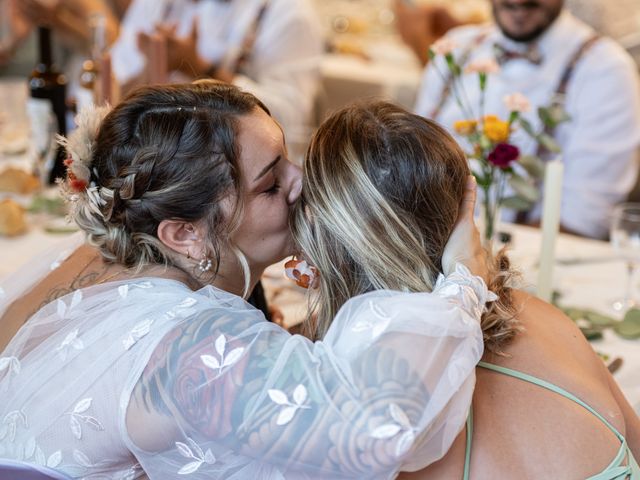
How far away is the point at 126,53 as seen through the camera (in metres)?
3.56

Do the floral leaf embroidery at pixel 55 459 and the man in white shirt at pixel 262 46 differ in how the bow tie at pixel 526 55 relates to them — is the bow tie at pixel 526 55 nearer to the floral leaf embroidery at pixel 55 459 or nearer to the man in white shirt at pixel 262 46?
the man in white shirt at pixel 262 46

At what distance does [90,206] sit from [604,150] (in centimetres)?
202

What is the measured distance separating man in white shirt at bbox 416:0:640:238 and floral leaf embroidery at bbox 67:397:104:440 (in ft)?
6.32

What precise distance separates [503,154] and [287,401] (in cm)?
76

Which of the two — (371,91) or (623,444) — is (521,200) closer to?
(623,444)

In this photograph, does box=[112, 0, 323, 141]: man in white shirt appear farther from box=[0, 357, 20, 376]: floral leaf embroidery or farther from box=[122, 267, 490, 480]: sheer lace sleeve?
box=[122, 267, 490, 480]: sheer lace sleeve

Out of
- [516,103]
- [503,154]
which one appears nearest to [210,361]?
[503,154]

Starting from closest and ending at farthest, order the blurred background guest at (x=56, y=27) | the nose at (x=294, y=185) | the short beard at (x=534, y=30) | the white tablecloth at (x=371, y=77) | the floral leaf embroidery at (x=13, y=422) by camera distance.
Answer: the floral leaf embroidery at (x=13, y=422) → the nose at (x=294, y=185) → the short beard at (x=534, y=30) → the blurred background guest at (x=56, y=27) → the white tablecloth at (x=371, y=77)

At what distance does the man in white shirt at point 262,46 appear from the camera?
3.38m

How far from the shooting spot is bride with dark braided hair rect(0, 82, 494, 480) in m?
0.86

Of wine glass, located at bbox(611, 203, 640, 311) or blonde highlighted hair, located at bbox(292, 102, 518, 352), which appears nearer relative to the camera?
blonde highlighted hair, located at bbox(292, 102, 518, 352)

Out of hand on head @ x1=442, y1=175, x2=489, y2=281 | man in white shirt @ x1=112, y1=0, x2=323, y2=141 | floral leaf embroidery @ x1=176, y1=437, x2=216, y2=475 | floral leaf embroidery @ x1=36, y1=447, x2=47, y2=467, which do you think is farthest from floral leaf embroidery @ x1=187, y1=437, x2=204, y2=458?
man in white shirt @ x1=112, y1=0, x2=323, y2=141

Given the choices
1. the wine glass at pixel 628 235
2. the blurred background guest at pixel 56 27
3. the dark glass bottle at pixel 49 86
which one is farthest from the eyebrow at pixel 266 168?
the blurred background guest at pixel 56 27

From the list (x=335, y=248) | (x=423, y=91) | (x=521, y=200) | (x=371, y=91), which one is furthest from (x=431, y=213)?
(x=371, y=91)
